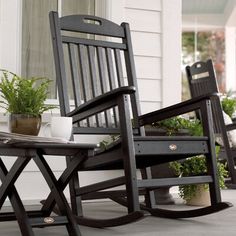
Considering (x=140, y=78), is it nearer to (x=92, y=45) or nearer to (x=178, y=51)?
(x=178, y=51)

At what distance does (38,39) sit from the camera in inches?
142

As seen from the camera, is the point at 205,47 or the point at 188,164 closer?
the point at 188,164

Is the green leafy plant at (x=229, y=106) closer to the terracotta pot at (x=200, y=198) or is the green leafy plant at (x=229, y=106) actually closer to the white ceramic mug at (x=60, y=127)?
the terracotta pot at (x=200, y=198)

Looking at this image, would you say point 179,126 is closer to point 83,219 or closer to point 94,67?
point 94,67

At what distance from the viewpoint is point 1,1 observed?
343cm

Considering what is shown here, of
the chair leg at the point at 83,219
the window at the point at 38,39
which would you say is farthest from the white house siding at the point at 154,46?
the chair leg at the point at 83,219

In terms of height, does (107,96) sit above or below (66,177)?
above

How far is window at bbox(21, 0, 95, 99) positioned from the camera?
3.56 m

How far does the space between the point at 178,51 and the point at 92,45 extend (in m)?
1.10

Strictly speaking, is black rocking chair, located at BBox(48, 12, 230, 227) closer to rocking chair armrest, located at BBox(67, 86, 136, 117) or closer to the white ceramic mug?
rocking chair armrest, located at BBox(67, 86, 136, 117)

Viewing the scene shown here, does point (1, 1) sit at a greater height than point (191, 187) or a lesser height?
greater

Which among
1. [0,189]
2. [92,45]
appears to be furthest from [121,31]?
[0,189]

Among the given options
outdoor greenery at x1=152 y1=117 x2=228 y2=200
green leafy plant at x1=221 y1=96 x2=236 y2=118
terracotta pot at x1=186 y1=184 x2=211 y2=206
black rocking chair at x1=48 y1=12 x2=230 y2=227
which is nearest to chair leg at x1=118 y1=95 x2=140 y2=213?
black rocking chair at x1=48 y1=12 x2=230 y2=227

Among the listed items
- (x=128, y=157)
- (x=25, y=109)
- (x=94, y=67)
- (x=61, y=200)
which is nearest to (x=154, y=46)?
(x=94, y=67)
